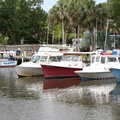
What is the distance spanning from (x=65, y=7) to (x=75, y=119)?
2331 inches

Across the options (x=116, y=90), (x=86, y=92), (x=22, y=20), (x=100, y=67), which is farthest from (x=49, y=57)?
(x=22, y=20)

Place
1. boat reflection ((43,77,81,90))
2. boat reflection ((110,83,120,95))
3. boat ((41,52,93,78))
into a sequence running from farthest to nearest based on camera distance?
boat ((41,52,93,78)) → boat reflection ((43,77,81,90)) → boat reflection ((110,83,120,95))

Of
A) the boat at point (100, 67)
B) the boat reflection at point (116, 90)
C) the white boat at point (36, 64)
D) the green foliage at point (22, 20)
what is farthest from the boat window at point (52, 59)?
the green foliage at point (22, 20)

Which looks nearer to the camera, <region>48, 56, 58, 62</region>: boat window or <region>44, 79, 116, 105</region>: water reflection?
<region>44, 79, 116, 105</region>: water reflection

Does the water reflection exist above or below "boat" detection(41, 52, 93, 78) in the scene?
below

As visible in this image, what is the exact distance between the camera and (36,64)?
52531 millimetres

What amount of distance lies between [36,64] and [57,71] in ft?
12.3

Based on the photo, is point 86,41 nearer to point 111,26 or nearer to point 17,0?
point 111,26

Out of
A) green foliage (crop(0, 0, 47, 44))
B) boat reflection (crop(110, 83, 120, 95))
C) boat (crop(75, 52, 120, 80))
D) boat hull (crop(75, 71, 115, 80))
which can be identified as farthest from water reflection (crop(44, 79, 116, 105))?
green foliage (crop(0, 0, 47, 44))

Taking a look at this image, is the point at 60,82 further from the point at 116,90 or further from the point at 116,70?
the point at 116,90

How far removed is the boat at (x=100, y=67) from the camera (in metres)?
47.0

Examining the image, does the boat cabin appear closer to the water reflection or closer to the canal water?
the canal water

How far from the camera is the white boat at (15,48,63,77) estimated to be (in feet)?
172

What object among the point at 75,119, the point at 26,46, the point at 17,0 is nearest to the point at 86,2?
the point at 26,46
